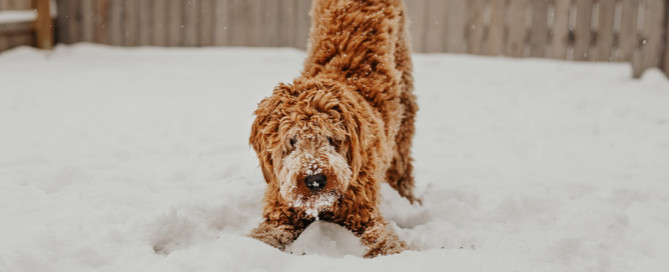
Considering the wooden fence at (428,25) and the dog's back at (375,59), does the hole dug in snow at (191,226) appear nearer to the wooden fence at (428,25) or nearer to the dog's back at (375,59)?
the dog's back at (375,59)

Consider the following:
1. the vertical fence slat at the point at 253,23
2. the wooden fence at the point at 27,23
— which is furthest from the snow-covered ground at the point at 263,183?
the vertical fence slat at the point at 253,23

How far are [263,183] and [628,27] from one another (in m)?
6.62

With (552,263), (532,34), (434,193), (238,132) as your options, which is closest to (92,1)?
(238,132)

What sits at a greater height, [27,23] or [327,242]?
[27,23]

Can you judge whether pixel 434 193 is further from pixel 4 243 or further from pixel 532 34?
pixel 532 34

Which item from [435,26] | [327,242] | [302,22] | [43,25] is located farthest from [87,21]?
[327,242]

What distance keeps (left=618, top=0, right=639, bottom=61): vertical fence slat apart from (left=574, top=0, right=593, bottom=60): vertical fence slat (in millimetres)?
415

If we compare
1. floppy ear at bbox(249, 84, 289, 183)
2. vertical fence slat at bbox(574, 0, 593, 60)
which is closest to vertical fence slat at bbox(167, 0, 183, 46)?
vertical fence slat at bbox(574, 0, 593, 60)

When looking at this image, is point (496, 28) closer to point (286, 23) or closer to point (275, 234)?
point (286, 23)

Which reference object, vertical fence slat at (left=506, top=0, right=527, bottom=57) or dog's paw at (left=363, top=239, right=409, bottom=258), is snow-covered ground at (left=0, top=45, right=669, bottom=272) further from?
vertical fence slat at (left=506, top=0, right=527, bottom=57)

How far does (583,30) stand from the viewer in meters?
8.95

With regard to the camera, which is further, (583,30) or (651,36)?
(583,30)

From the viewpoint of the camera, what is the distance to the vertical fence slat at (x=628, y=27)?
337 inches

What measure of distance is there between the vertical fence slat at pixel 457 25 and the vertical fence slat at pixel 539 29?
0.96 m
